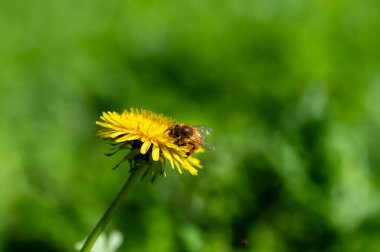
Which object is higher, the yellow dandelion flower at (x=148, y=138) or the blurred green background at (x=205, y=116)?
the blurred green background at (x=205, y=116)

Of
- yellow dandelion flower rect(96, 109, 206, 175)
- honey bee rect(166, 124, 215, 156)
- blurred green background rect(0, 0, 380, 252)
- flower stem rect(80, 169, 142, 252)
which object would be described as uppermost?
blurred green background rect(0, 0, 380, 252)

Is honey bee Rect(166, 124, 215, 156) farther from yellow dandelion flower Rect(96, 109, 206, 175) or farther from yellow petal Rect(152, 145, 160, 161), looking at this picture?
yellow petal Rect(152, 145, 160, 161)

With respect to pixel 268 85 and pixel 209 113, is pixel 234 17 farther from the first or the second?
pixel 209 113

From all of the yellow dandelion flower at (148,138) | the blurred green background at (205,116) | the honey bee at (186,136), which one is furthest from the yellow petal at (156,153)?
the blurred green background at (205,116)

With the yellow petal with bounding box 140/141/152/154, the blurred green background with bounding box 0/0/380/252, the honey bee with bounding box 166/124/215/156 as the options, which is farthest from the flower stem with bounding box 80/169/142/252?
the blurred green background with bounding box 0/0/380/252

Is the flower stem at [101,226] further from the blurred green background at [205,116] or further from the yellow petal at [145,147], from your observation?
the blurred green background at [205,116]
